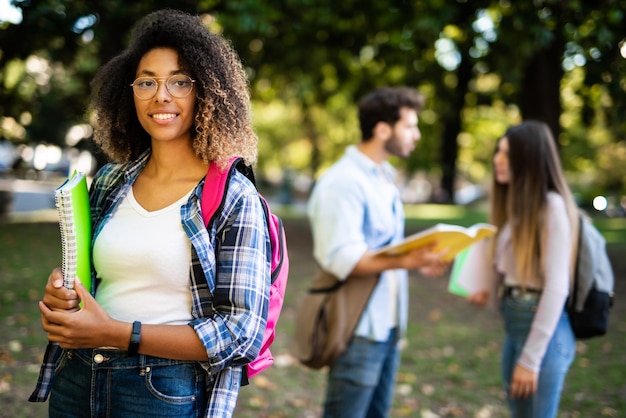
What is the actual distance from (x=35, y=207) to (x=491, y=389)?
19176 mm

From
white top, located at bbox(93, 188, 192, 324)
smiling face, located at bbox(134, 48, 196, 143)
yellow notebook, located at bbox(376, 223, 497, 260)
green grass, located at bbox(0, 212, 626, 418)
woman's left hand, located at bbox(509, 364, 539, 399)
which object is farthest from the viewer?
green grass, located at bbox(0, 212, 626, 418)

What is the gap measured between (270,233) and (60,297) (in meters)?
0.63

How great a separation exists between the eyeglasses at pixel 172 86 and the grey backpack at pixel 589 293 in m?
2.08

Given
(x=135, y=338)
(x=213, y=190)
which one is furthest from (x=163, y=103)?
(x=135, y=338)

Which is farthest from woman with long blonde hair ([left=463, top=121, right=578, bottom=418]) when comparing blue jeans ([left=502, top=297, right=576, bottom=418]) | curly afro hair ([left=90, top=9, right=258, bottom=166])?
curly afro hair ([left=90, top=9, right=258, bottom=166])

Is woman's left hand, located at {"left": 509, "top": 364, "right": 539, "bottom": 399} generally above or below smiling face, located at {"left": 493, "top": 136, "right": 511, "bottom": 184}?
below

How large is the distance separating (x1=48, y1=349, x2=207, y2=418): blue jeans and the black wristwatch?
3.0 inches

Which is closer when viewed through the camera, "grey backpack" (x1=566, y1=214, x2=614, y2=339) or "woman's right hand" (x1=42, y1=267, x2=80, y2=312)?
"woman's right hand" (x1=42, y1=267, x2=80, y2=312)

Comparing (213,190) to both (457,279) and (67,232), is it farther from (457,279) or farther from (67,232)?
(457,279)

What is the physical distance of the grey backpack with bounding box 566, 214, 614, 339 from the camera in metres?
3.03

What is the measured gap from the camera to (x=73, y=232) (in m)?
1.84

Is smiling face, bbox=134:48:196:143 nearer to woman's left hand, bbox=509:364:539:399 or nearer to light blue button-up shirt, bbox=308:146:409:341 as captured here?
light blue button-up shirt, bbox=308:146:409:341

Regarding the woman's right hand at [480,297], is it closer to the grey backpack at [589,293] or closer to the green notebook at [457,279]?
the green notebook at [457,279]

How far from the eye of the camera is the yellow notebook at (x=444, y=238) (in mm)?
3078
